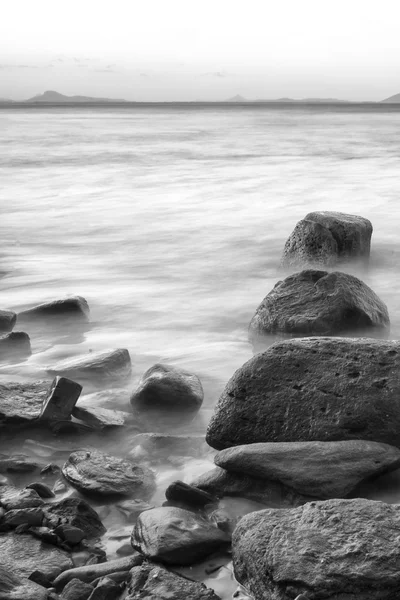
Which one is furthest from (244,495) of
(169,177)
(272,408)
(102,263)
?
(169,177)

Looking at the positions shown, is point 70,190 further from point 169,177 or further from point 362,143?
point 362,143

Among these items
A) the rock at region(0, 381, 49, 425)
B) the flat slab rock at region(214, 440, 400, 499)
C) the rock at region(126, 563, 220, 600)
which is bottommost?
the rock at region(126, 563, 220, 600)

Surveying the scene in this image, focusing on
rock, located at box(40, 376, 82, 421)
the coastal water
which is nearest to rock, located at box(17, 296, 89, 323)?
the coastal water

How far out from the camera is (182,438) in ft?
11.4

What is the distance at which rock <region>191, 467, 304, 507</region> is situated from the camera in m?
2.83

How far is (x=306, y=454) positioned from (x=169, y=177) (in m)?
13.8

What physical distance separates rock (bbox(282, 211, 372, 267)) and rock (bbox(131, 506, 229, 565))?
173 inches

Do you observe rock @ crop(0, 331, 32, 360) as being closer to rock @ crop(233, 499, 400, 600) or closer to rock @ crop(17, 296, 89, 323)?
rock @ crop(17, 296, 89, 323)

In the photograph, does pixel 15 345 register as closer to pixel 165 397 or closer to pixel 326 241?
pixel 165 397

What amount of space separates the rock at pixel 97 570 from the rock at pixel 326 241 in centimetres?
462

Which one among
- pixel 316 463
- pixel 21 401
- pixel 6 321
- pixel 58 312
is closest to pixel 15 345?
pixel 6 321

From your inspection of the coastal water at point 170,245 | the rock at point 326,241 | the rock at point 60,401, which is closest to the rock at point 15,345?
the coastal water at point 170,245

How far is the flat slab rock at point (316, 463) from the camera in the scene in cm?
277

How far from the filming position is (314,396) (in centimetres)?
323
